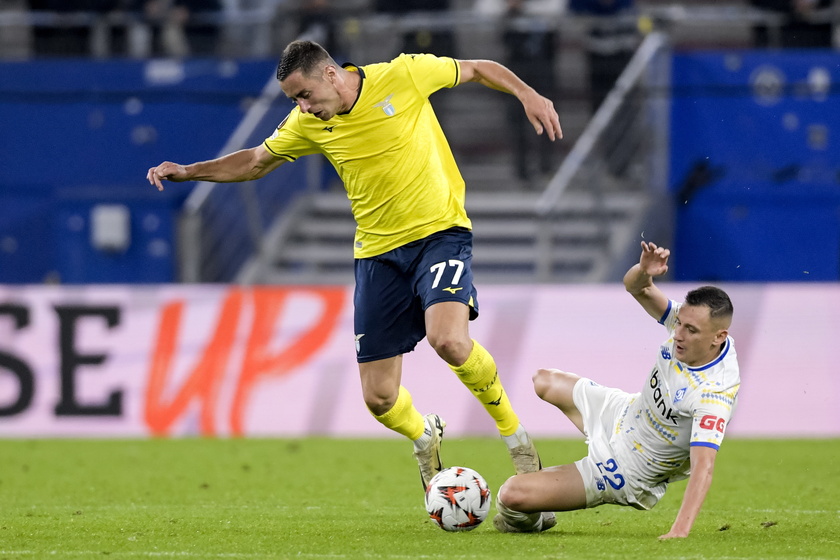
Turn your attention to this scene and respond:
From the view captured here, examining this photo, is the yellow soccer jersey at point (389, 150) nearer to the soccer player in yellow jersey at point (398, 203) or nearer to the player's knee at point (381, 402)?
the soccer player in yellow jersey at point (398, 203)

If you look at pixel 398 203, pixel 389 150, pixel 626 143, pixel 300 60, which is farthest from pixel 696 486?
pixel 626 143

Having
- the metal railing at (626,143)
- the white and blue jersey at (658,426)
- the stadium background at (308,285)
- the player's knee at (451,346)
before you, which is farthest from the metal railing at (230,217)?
the white and blue jersey at (658,426)

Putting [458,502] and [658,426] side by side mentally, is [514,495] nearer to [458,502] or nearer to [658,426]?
[458,502]

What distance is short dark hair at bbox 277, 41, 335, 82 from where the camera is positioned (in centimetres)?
638

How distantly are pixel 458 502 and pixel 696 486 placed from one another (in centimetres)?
121

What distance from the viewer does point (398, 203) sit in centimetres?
687

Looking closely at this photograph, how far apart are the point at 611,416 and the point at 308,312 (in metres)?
5.80

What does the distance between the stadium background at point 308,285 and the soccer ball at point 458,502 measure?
17.4 feet

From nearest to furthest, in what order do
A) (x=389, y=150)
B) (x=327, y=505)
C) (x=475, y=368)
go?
(x=475, y=368), (x=389, y=150), (x=327, y=505)

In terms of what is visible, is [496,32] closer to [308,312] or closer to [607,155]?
[607,155]

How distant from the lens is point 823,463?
9.57 metres

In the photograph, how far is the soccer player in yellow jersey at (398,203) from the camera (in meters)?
6.71

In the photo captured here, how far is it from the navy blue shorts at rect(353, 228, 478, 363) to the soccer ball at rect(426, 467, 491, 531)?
0.94 metres

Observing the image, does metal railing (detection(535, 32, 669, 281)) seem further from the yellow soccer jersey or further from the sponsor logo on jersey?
the sponsor logo on jersey
